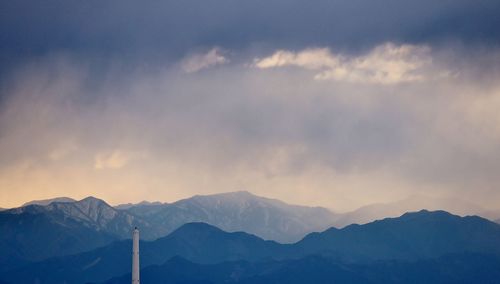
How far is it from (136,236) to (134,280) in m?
13.8

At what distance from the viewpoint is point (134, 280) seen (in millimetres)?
183000

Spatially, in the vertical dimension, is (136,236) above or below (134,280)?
above

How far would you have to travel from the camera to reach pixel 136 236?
180m
